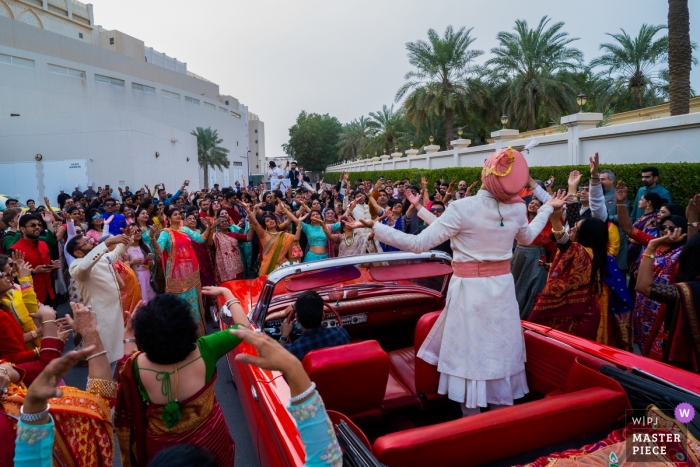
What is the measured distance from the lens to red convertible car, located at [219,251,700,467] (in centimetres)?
193

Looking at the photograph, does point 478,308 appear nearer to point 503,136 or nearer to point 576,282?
point 576,282

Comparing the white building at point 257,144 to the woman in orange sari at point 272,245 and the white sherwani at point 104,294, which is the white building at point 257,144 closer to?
the woman in orange sari at point 272,245

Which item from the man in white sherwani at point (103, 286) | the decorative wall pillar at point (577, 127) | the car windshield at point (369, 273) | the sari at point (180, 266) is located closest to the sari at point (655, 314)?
the car windshield at point (369, 273)

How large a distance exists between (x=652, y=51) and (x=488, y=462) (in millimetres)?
26498

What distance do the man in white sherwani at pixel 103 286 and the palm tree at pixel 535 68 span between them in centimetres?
2145

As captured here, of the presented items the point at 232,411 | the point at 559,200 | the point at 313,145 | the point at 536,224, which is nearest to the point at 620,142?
the point at 559,200

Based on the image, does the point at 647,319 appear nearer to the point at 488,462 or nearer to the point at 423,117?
the point at 488,462

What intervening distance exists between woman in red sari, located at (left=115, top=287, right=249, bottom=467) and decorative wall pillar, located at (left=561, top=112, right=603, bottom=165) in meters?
10.9

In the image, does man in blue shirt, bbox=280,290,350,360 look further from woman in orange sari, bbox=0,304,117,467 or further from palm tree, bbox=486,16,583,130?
palm tree, bbox=486,16,583,130

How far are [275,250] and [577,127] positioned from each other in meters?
8.43

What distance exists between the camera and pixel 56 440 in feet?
6.04

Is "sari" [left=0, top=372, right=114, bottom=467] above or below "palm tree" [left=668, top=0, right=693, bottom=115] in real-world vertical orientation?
below

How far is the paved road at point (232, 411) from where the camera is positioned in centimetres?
345

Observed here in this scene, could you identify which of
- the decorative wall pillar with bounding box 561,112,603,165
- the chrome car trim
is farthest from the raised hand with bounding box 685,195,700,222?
the decorative wall pillar with bounding box 561,112,603,165
